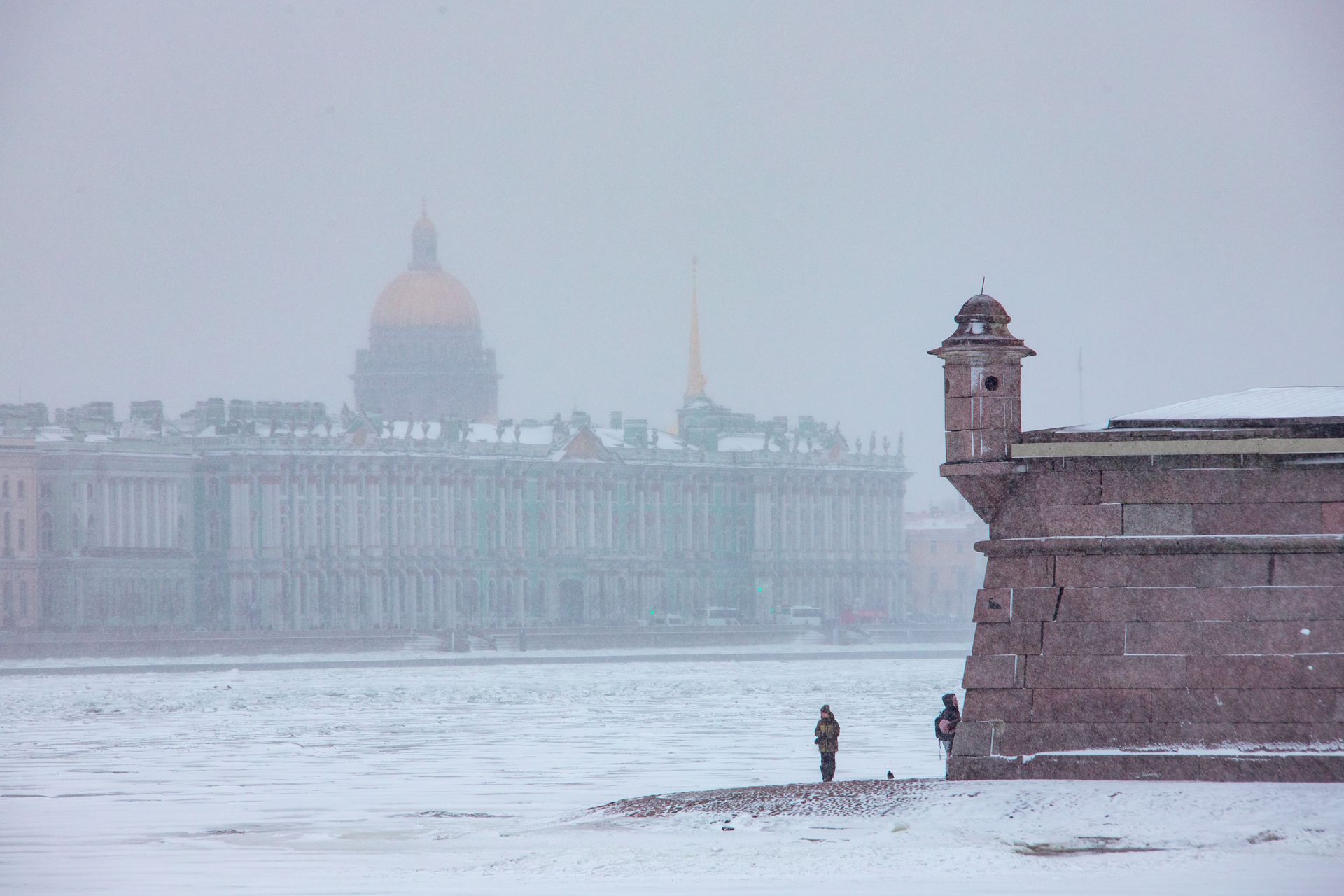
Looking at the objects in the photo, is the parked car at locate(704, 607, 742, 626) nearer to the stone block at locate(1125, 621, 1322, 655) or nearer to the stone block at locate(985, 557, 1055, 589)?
the stone block at locate(985, 557, 1055, 589)

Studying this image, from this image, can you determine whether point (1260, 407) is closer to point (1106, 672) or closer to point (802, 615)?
point (1106, 672)

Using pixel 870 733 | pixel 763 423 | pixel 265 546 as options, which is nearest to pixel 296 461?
pixel 265 546

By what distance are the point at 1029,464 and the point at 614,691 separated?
41738 mm

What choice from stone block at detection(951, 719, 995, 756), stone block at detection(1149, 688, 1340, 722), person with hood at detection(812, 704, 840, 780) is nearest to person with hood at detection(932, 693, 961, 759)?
person with hood at detection(812, 704, 840, 780)

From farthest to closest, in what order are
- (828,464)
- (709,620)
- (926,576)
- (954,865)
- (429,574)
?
(926,576) < (828,464) < (709,620) < (429,574) < (954,865)

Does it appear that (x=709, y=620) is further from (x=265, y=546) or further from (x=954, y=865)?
(x=954, y=865)

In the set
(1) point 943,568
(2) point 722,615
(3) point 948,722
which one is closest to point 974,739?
(3) point 948,722

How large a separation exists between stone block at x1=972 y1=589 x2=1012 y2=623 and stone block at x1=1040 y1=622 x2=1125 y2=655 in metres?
0.35

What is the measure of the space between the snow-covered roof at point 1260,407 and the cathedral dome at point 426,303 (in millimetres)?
123245

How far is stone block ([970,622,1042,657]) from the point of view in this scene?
67.9 ft

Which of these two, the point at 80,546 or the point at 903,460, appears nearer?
the point at 80,546

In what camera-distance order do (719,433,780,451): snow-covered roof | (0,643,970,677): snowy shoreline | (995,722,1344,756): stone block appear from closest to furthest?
1. (995,722,1344,756): stone block
2. (0,643,970,677): snowy shoreline
3. (719,433,780,451): snow-covered roof

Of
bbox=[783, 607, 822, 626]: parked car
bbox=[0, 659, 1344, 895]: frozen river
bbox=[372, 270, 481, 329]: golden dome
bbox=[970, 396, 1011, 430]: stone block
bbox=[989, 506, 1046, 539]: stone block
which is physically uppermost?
bbox=[372, 270, 481, 329]: golden dome

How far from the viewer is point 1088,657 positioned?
20.5 metres
